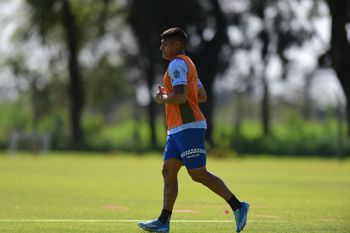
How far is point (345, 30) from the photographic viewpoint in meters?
32.4

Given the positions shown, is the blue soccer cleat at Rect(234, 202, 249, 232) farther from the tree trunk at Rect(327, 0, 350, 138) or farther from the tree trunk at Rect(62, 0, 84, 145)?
the tree trunk at Rect(62, 0, 84, 145)

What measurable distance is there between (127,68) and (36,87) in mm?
8007

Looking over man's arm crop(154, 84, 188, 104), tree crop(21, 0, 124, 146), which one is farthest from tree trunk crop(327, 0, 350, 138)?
man's arm crop(154, 84, 188, 104)

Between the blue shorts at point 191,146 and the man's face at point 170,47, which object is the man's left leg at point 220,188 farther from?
the man's face at point 170,47

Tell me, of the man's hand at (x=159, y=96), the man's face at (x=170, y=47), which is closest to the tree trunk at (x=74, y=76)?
the man's face at (x=170, y=47)

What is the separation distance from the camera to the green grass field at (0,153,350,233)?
37.3 feet

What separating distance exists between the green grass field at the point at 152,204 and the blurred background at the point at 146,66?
64.8 feet

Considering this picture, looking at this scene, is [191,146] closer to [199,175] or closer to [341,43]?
[199,175]

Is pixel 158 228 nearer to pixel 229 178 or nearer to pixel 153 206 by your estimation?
pixel 153 206

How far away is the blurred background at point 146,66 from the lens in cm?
4844

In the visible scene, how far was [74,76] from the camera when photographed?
58.6m

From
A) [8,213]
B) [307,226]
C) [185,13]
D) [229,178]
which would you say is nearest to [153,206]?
[8,213]

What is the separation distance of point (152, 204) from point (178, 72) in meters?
5.36

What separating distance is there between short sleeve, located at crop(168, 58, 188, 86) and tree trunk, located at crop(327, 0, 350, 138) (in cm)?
2246
